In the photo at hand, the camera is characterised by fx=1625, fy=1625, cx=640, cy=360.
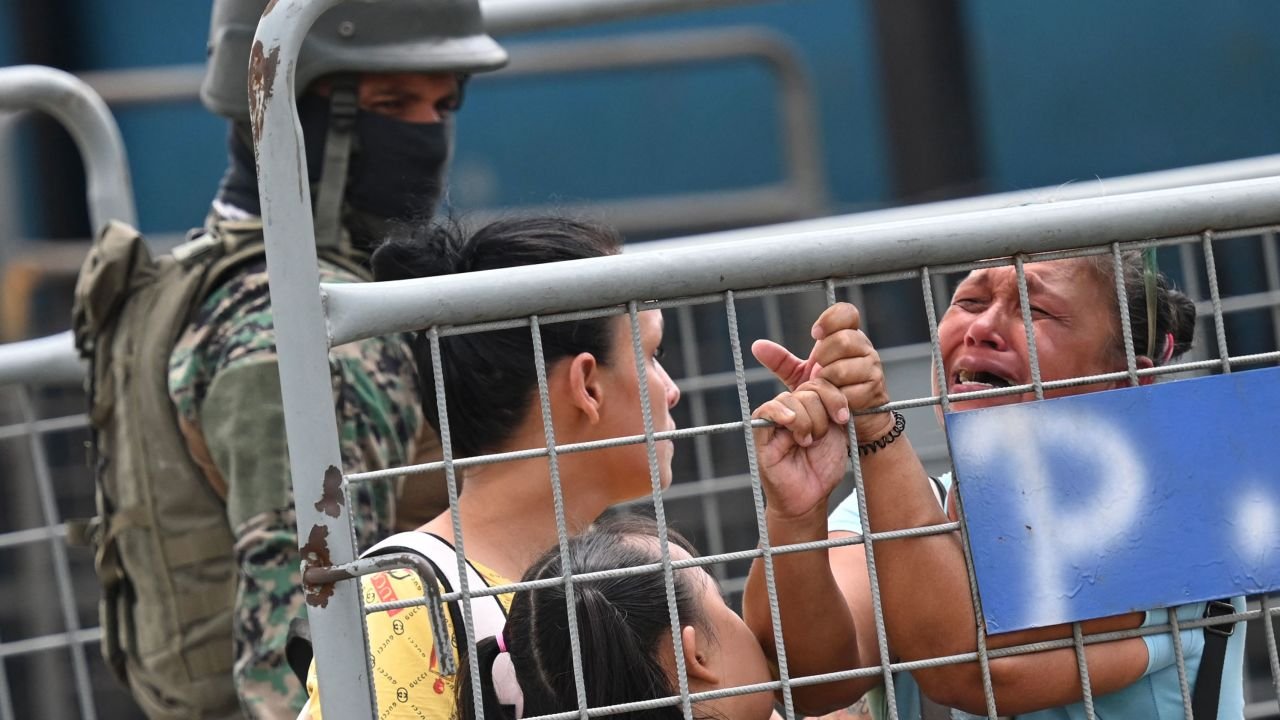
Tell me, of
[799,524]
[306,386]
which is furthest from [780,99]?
[306,386]

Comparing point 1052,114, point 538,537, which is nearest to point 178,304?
point 538,537

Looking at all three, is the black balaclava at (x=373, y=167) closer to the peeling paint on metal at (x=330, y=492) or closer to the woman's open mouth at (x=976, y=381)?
the woman's open mouth at (x=976, y=381)

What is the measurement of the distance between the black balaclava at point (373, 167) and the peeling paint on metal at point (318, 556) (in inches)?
47.3

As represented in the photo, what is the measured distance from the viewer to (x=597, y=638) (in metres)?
1.61

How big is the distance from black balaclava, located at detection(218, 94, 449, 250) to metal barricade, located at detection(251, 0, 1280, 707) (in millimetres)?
1115

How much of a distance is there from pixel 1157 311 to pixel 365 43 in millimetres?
1345

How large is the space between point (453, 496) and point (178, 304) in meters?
1.17

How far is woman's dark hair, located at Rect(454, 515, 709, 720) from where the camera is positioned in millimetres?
1607

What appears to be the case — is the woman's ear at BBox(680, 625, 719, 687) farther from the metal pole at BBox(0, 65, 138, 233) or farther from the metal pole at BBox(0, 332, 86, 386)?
the metal pole at BBox(0, 65, 138, 233)

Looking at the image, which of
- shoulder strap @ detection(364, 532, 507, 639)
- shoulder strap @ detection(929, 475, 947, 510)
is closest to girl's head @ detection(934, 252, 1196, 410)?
shoulder strap @ detection(929, 475, 947, 510)

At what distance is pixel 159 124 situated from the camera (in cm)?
605

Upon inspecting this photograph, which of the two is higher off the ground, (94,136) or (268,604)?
(94,136)

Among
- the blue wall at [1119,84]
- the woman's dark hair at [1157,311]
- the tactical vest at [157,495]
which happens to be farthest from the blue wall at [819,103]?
the woman's dark hair at [1157,311]

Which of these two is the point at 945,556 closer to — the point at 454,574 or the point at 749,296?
the point at 749,296
